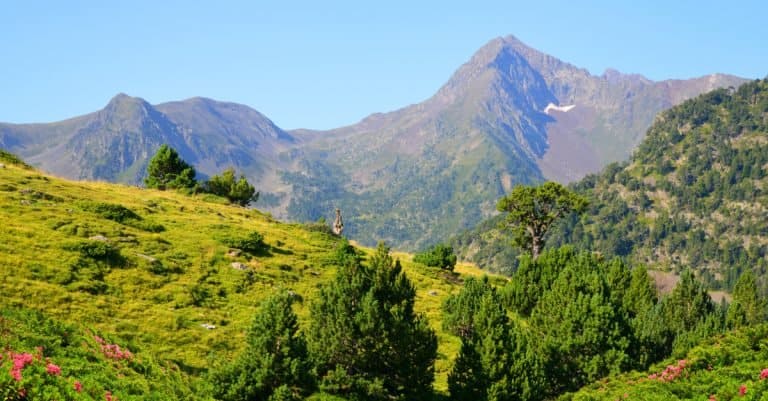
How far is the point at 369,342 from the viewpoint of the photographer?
1393 inches

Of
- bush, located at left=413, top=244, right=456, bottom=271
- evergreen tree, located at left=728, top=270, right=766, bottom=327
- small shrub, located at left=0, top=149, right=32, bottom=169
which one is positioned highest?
small shrub, located at left=0, top=149, right=32, bottom=169

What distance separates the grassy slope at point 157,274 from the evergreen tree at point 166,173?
19.4 meters

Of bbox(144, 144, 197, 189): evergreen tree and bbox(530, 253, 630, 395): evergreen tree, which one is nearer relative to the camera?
bbox(530, 253, 630, 395): evergreen tree

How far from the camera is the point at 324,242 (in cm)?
7469

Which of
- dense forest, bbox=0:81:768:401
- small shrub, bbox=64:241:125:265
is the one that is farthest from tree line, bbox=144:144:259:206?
small shrub, bbox=64:241:125:265

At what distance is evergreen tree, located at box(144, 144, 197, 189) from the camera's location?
95250 millimetres

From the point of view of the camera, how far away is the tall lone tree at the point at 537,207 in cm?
9412

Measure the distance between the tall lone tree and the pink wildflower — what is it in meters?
78.5

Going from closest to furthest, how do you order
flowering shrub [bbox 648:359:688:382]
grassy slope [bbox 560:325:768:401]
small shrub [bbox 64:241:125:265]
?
grassy slope [bbox 560:325:768:401] → flowering shrub [bbox 648:359:688:382] → small shrub [bbox 64:241:125:265]

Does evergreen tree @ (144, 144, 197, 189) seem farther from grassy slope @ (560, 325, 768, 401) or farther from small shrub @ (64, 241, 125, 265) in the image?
grassy slope @ (560, 325, 768, 401)

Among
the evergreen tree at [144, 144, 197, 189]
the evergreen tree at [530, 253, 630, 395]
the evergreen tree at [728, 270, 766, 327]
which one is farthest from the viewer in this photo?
the evergreen tree at [144, 144, 197, 189]

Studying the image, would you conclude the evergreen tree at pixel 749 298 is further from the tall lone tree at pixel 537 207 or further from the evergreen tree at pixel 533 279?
the evergreen tree at pixel 533 279

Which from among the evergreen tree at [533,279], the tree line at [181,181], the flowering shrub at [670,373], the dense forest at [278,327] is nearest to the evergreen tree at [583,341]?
the dense forest at [278,327]

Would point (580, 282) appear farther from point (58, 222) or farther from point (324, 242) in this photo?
point (58, 222)
